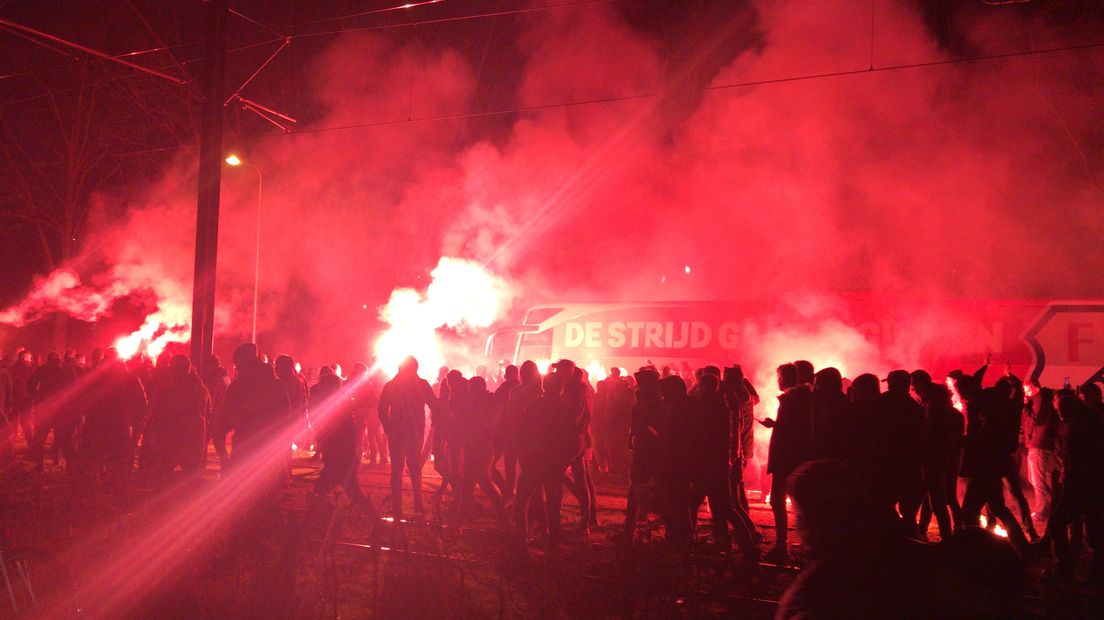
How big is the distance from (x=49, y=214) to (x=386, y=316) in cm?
1200

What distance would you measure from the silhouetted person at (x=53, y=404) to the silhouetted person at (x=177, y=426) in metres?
4.19

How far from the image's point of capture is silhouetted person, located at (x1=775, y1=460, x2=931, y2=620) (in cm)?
206

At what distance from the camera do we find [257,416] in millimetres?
7230

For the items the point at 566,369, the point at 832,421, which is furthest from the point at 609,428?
the point at 832,421

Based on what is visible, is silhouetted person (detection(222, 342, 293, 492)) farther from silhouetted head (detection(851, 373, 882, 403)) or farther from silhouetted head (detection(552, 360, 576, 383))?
silhouetted head (detection(851, 373, 882, 403))

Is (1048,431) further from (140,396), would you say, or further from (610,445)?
(140,396)

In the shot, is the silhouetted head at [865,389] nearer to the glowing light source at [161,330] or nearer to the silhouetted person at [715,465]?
the silhouetted person at [715,465]

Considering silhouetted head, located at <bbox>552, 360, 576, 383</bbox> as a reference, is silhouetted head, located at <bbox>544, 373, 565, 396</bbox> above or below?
below

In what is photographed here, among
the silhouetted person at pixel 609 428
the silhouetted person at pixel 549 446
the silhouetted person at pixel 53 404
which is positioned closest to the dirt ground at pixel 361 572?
the silhouetted person at pixel 549 446

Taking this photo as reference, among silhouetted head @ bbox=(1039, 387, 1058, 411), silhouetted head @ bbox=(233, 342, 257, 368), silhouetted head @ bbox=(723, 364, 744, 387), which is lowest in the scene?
silhouetted head @ bbox=(1039, 387, 1058, 411)

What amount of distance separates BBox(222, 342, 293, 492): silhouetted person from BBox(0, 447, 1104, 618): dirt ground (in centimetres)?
49

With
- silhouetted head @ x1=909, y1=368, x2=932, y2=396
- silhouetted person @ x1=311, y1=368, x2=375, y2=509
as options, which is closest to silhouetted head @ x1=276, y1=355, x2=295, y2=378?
silhouetted person @ x1=311, y1=368, x2=375, y2=509

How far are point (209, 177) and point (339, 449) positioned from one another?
4428 mm

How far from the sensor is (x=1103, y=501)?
648 cm
